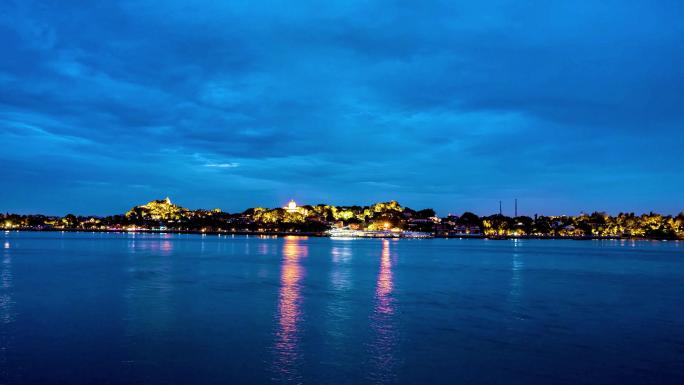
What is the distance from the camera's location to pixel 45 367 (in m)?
13.8

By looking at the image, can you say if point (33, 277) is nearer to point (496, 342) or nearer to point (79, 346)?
point (79, 346)

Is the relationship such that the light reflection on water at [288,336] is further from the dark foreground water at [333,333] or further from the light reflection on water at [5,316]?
the light reflection on water at [5,316]

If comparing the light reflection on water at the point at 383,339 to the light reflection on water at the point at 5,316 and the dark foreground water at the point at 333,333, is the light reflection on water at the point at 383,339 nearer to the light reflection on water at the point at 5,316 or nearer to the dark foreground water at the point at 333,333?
the dark foreground water at the point at 333,333

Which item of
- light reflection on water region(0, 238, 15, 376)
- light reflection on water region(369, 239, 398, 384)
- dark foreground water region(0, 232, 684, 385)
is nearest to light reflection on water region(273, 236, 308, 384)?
dark foreground water region(0, 232, 684, 385)

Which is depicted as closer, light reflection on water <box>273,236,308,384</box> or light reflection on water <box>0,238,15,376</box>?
light reflection on water <box>273,236,308,384</box>

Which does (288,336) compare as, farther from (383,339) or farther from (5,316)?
(5,316)

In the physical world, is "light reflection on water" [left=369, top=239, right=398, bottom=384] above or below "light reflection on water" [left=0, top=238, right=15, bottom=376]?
below

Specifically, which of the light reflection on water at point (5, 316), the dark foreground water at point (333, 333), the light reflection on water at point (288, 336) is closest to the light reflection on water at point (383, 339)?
the dark foreground water at point (333, 333)

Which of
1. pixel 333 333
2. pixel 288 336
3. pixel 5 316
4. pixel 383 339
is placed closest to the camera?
pixel 383 339

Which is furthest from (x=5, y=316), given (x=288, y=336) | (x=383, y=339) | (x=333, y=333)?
(x=383, y=339)

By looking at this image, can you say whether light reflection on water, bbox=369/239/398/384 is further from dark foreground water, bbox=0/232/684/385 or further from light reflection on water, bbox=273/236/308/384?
light reflection on water, bbox=273/236/308/384

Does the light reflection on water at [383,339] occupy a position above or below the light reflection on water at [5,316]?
below

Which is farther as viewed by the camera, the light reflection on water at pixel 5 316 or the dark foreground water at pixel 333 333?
the light reflection on water at pixel 5 316

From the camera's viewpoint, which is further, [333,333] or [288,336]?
[333,333]
